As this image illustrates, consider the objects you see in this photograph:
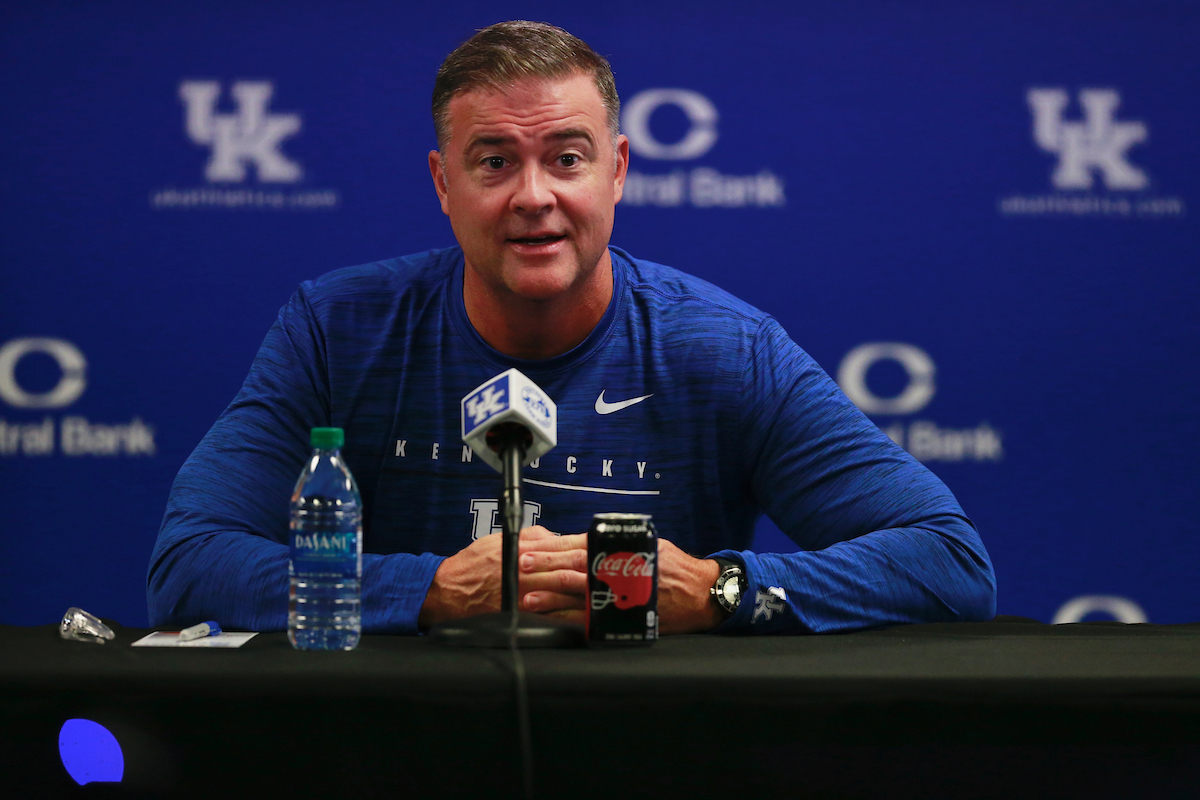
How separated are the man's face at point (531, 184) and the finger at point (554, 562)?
0.54 m

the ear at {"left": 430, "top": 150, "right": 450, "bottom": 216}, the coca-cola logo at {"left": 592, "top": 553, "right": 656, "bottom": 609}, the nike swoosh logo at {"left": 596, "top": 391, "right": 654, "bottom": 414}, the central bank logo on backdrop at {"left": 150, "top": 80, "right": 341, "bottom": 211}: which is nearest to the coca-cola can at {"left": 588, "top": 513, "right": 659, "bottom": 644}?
the coca-cola logo at {"left": 592, "top": 553, "right": 656, "bottom": 609}

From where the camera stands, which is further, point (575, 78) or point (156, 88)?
point (156, 88)

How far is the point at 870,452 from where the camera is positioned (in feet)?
5.17

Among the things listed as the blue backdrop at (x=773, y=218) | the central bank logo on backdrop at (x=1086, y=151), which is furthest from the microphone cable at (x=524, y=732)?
the central bank logo on backdrop at (x=1086, y=151)

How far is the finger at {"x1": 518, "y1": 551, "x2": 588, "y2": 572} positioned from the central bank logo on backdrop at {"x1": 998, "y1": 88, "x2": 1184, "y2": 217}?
77.4 inches

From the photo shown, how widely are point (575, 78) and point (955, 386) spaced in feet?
4.88

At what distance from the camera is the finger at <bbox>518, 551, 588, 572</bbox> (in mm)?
1218

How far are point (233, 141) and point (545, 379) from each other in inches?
57.3

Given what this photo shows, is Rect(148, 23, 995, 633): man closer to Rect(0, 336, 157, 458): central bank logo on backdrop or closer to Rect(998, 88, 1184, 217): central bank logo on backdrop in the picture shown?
Rect(0, 336, 157, 458): central bank logo on backdrop

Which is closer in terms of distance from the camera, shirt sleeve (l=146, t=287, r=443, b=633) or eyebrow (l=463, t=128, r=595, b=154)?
shirt sleeve (l=146, t=287, r=443, b=633)

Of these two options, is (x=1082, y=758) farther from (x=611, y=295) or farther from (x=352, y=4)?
(x=352, y=4)

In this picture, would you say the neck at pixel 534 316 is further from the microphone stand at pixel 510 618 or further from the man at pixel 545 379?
the microphone stand at pixel 510 618

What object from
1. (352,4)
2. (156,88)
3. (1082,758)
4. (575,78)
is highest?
(352,4)

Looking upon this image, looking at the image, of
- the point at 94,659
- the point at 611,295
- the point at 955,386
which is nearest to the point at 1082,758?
the point at 94,659
